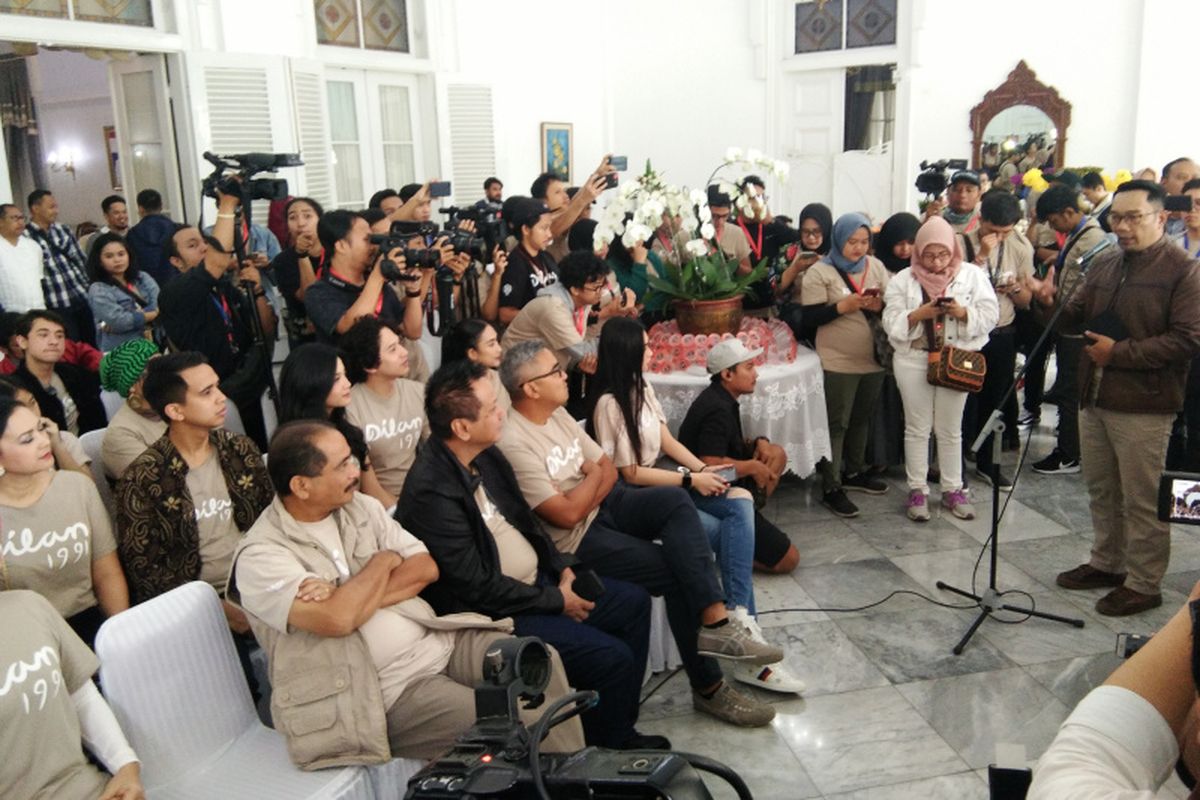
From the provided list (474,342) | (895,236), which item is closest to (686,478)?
(474,342)

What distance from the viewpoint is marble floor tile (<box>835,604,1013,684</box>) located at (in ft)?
11.2

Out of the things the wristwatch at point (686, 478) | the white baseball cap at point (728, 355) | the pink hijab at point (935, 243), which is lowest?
the wristwatch at point (686, 478)

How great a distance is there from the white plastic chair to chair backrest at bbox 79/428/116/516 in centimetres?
91

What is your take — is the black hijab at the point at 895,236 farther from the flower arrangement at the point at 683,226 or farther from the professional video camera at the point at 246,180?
the professional video camera at the point at 246,180

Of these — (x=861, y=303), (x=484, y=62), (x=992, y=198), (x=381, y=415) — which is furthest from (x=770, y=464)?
(x=484, y=62)

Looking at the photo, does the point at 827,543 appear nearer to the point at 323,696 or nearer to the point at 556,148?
the point at 323,696

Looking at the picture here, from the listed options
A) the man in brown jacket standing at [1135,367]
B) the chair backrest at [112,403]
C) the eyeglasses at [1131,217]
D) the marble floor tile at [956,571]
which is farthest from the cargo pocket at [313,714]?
the eyeglasses at [1131,217]

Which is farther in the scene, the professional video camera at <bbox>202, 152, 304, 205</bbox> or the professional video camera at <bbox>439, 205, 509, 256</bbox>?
the professional video camera at <bbox>439, 205, 509, 256</bbox>

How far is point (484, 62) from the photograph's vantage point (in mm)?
8336

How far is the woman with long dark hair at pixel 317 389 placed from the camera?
3.07 m

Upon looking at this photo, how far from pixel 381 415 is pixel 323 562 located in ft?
3.51

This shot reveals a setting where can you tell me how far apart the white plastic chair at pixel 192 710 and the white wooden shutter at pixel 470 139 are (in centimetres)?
631

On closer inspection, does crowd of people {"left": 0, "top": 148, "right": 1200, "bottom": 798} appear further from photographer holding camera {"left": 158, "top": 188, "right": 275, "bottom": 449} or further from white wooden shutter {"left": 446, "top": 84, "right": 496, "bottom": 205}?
white wooden shutter {"left": 446, "top": 84, "right": 496, "bottom": 205}

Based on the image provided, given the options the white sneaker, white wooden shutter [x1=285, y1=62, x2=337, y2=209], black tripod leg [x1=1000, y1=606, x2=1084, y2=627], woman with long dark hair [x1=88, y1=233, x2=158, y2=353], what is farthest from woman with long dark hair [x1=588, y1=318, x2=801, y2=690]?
white wooden shutter [x1=285, y1=62, x2=337, y2=209]
